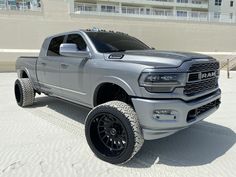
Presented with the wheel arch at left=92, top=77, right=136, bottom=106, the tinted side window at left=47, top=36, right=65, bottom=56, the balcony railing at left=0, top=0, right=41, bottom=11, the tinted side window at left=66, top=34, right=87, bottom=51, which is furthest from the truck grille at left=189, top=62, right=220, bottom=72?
the balcony railing at left=0, top=0, right=41, bottom=11

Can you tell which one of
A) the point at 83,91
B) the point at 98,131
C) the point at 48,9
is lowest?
the point at 98,131

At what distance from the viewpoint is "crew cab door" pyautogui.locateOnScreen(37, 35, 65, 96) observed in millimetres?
4977

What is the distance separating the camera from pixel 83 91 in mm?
4176

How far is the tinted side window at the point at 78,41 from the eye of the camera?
14.5 ft

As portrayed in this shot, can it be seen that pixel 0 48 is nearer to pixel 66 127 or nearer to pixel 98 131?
pixel 66 127

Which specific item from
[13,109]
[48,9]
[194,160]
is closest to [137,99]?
[194,160]

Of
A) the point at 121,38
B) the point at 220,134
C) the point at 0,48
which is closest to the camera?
the point at 220,134

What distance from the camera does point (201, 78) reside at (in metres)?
3.46

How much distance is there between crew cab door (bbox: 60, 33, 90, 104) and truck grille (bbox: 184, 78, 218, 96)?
1.62 m

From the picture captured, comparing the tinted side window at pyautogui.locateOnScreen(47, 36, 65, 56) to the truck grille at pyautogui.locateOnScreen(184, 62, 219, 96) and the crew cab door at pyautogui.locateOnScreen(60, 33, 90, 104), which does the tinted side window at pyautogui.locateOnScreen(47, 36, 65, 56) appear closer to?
the crew cab door at pyautogui.locateOnScreen(60, 33, 90, 104)

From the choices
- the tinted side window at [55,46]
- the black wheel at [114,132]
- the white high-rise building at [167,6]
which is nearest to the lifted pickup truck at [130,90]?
the black wheel at [114,132]

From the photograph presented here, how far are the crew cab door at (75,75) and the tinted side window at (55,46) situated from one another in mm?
472

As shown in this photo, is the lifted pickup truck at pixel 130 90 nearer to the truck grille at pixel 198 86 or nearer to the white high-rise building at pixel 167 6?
the truck grille at pixel 198 86

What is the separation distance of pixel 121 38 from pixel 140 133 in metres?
2.28
